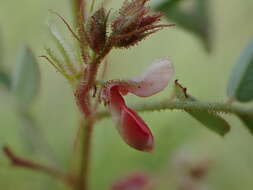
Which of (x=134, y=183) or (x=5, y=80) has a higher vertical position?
(x=5, y=80)

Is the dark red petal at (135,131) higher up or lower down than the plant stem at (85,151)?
higher up

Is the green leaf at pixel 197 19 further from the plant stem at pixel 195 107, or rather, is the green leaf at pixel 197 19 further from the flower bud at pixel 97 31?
the flower bud at pixel 97 31

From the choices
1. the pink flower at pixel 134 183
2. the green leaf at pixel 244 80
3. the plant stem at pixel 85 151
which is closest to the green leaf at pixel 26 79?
the plant stem at pixel 85 151

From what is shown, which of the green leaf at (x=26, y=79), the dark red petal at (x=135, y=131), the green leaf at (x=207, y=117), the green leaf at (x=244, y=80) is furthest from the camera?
the green leaf at (x=26, y=79)

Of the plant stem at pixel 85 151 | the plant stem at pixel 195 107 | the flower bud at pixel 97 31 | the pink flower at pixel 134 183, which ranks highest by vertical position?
the flower bud at pixel 97 31

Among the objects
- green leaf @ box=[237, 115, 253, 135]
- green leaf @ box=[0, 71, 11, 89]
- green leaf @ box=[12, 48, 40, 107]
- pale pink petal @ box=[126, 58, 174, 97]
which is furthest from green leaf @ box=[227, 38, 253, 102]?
green leaf @ box=[0, 71, 11, 89]

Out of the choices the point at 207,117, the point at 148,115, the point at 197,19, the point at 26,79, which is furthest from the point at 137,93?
the point at 148,115

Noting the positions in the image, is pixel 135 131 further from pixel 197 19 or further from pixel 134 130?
pixel 197 19
